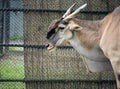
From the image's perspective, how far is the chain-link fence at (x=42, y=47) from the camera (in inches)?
304

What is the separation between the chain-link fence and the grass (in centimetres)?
11

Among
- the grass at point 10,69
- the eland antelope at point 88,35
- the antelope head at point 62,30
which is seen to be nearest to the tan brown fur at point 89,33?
the eland antelope at point 88,35

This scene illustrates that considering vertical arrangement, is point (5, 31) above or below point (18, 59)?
above

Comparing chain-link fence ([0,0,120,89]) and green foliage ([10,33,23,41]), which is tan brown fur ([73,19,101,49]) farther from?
green foliage ([10,33,23,41])

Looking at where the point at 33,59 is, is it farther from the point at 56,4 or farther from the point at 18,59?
the point at 56,4

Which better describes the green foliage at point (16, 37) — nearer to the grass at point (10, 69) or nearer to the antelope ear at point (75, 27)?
the grass at point (10, 69)

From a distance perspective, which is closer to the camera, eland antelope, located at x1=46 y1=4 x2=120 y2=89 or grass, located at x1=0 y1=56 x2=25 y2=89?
eland antelope, located at x1=46 y1=4 x2=120 y2=89

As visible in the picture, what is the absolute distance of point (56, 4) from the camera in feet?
25.6

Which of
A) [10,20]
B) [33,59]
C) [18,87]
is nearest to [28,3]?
[10,20]

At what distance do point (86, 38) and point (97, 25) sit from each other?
26cm

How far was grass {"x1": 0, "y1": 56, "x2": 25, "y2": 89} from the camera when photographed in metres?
7.99

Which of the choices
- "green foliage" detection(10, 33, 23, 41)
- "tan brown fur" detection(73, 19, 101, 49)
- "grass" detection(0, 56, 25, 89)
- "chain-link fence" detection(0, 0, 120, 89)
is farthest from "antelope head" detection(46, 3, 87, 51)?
"grass" detection(0, 56, 25, 89)

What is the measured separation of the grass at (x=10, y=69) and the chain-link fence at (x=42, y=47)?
0.37 ft

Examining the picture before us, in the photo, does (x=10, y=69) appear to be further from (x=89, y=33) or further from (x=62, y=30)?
(x=89, y=33)
